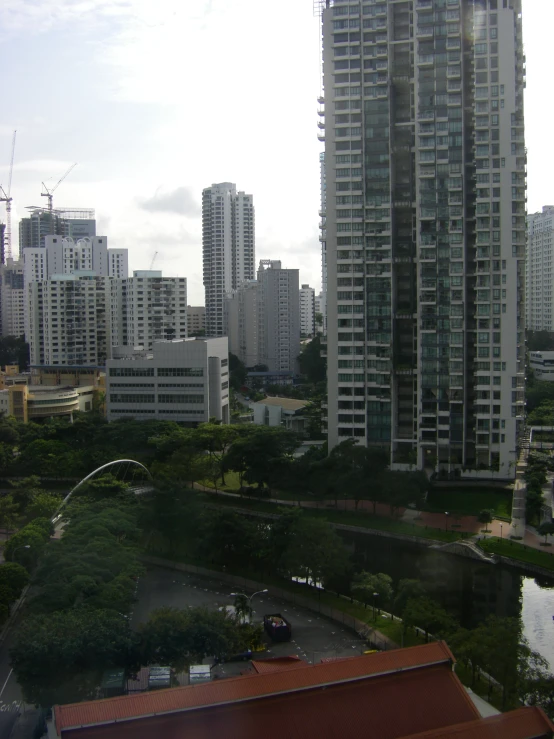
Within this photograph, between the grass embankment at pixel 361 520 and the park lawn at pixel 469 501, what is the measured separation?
6.35 feet

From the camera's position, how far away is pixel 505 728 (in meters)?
9.96

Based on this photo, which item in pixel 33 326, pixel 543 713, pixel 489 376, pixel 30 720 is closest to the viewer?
pixel 543 713

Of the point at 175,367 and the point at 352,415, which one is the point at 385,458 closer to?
the point at 352,415

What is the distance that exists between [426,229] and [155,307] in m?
26.0

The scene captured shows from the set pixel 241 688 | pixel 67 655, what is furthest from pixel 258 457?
pixel 241 688

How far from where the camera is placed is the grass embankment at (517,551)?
65.2ft

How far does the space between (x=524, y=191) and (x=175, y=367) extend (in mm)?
16565

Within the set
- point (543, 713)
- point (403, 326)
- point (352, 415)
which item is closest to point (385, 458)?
point (352, 415)

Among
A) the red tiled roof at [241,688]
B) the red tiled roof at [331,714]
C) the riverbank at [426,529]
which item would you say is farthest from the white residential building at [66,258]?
the red tiled roof at [331,714]

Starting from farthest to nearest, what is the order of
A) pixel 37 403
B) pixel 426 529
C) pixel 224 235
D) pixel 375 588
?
pixel 224 235
pixel 37 403
pixel 426 529
pixel 375 588

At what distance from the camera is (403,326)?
28.8 m

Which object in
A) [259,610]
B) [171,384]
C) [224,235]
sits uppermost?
[224,235]

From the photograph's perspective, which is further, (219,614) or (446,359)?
(446,359)

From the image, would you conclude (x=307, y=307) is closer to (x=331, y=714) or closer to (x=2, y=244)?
(x=2, y=244)
